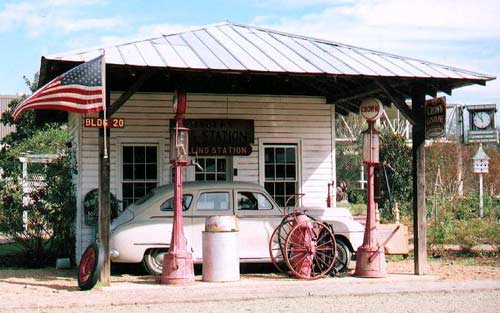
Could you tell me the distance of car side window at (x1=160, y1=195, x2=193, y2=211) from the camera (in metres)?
13.2

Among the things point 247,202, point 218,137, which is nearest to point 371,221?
point 247,202

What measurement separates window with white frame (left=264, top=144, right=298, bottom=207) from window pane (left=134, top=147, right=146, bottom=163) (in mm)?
2601

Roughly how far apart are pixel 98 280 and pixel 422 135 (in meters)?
6.09

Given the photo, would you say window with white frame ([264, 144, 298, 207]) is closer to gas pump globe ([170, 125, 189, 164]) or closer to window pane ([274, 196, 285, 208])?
window pane ([274, 196, 285, 208])

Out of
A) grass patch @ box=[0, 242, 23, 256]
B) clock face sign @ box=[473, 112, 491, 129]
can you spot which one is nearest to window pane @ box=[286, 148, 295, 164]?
grass patch @ box=[0, 242, 23, 256]

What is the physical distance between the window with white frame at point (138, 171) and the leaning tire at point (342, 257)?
4152 mm

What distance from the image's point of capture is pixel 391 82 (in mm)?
13586

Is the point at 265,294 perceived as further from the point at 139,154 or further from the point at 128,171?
the point at 139,154

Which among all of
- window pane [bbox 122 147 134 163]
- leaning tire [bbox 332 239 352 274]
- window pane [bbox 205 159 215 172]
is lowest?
leaning tire [bbox 332 239 352 274]

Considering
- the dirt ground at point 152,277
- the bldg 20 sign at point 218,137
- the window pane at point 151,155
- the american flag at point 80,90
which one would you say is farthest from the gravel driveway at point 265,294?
the bldg 20 sign at point 218,137

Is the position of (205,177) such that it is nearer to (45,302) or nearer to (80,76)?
(80,76)

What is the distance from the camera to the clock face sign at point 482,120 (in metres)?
21.7

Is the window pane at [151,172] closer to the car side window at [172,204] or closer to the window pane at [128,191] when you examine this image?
the window pane at [128,191]

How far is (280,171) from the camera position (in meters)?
16.3
